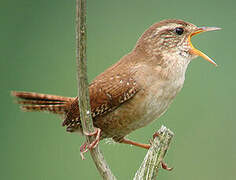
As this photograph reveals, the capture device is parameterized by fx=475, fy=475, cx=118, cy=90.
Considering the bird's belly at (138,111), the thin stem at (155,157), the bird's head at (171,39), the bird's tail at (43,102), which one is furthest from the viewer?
the bird's tail at (43,102)

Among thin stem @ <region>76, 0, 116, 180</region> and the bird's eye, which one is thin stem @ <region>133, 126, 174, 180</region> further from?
the bird's eye

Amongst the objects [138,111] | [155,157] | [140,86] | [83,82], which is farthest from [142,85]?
[83,82]

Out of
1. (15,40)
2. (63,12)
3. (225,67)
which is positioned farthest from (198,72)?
(63,12)

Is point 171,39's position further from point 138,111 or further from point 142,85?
point 138,111

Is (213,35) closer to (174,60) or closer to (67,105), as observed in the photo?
(174,60)

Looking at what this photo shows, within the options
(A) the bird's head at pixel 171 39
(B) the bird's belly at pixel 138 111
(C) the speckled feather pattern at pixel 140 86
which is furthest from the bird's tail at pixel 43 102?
(A) the bird's head at pixel 171 39

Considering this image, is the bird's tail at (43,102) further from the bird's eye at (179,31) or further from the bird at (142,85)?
the bird's eye at (179,31)

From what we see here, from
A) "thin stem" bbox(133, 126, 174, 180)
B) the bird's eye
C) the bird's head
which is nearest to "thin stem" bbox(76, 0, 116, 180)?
"thin stem" bbox(133, 126, 174, 180)
